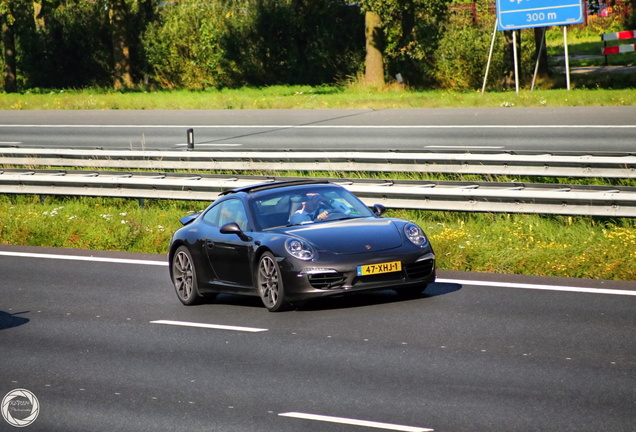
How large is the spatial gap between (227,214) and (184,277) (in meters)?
0.88

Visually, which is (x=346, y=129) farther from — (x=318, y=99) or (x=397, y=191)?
(x=397, y=191)

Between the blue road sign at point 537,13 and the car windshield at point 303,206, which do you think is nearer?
the car windshield at point 303,206

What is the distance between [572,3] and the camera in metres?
34.2

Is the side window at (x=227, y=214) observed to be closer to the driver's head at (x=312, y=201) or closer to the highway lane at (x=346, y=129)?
the driver's head at (x=312, y=201)

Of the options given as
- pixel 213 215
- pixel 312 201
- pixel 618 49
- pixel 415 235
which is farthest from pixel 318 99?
pixel 415 235

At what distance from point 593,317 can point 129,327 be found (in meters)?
4.40

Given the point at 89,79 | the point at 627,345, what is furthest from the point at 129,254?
the point at 89,79

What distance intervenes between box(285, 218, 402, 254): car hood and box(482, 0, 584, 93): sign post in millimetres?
24111

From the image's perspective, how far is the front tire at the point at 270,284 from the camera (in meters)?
10.9

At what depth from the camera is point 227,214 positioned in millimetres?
12250

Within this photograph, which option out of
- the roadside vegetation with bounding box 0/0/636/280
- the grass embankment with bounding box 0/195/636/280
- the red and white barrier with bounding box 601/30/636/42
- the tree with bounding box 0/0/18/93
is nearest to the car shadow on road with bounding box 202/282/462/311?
the grass embankment with bounding box 0/195/636/280

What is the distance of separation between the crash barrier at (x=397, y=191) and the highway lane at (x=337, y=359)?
1.63m

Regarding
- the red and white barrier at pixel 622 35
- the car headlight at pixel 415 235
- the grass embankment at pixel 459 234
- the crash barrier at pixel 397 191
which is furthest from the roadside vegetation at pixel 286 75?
the car headlight at pixel 415 235

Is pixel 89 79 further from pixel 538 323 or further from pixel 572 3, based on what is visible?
pixel 538 323
